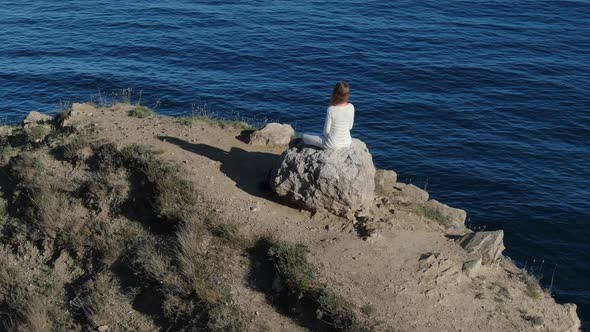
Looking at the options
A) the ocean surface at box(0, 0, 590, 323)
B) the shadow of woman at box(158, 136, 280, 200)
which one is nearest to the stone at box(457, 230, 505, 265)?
the shadow of woman at box(158, 136, 280, 200)

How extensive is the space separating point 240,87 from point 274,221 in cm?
2557

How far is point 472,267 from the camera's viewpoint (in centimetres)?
1570

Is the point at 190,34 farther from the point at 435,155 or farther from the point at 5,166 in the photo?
the point at 5,166

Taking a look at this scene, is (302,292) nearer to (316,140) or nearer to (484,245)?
(316,140)

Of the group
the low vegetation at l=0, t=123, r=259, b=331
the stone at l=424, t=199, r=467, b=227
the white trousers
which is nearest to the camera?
the low vegetation at l=0, t=123, r=259, b=331

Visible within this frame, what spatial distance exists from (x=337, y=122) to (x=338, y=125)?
82mm

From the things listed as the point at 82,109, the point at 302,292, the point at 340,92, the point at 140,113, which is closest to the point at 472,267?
the point at 302,292

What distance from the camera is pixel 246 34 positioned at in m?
50.1

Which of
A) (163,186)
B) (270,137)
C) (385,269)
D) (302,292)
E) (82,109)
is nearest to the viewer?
(302,292)

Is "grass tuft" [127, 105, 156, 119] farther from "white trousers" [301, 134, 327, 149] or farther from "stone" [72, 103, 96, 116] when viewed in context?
"white trousers" [301, 134, 327, 149]

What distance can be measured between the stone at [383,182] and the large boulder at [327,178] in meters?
1.94

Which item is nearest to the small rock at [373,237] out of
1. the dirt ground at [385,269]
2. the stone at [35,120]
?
the dirt ground at [385,269]

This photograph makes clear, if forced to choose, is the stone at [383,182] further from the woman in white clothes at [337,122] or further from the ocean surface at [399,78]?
the ocean surface at [399,78]

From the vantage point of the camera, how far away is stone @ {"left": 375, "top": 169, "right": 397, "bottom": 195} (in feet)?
61.3
